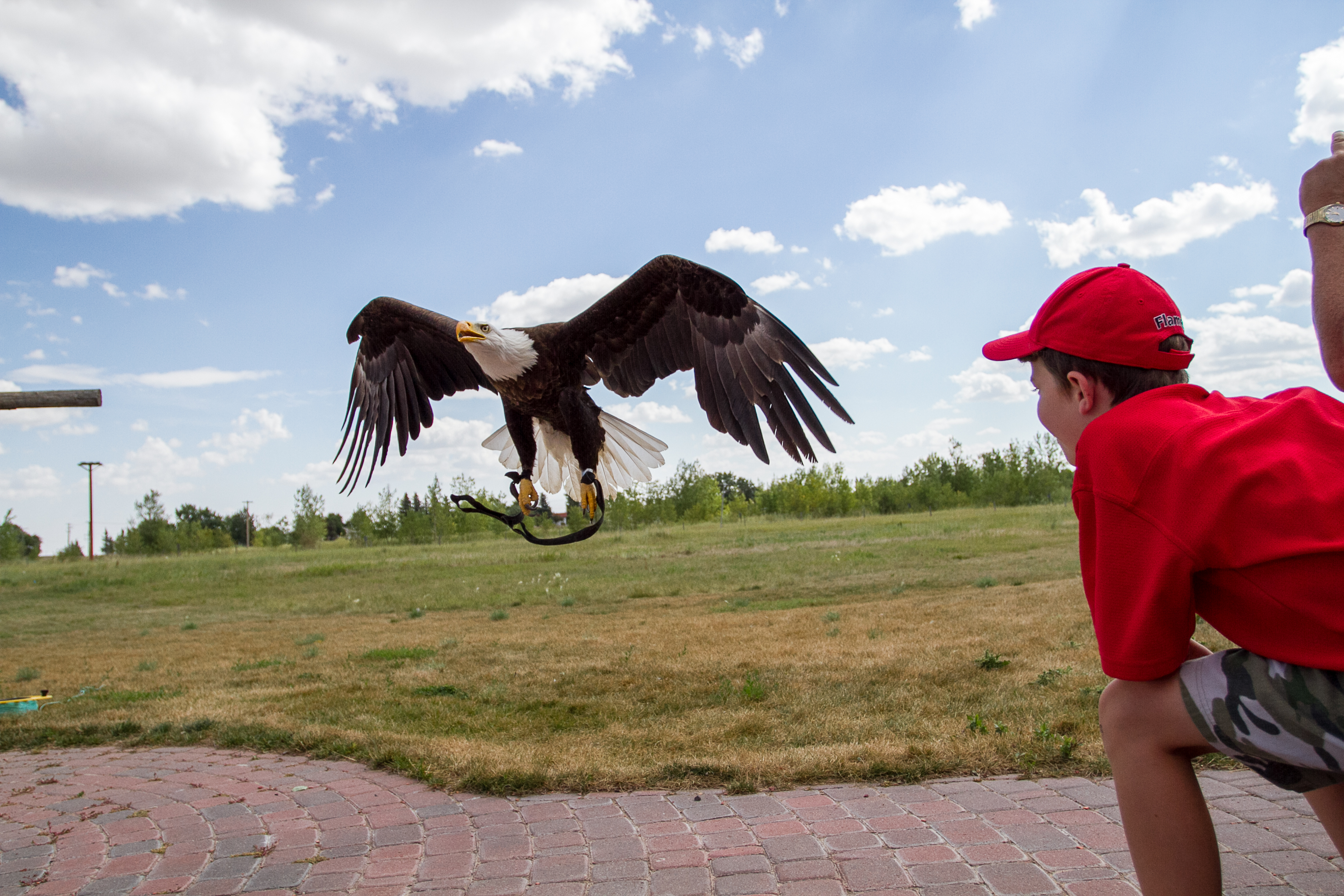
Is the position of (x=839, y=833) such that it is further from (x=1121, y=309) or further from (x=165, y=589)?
(x=165, y=589)

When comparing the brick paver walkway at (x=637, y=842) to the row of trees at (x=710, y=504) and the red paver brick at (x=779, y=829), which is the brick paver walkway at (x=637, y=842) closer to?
the red paver brick at (x=779, y=829)

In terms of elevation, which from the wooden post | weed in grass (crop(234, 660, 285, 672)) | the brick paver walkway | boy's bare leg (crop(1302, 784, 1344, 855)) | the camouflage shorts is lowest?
the brick paver walkway

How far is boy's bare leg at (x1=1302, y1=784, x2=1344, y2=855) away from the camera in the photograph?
1.77 metres

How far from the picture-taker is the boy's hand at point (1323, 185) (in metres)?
1.59

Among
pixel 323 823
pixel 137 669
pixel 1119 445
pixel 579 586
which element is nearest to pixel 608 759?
pixel 323 823

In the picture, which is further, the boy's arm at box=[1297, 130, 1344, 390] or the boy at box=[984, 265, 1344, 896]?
the boy's arm at box=[1297, 130, 1344, 390]

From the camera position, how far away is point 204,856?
3.41 m

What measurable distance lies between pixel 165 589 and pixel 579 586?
10.6m

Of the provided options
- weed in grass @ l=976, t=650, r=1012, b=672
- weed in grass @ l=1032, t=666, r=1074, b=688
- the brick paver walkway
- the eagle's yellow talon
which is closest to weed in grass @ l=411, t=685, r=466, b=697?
the brick paver walkway

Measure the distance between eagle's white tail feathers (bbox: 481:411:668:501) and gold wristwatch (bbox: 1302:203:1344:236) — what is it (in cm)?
339

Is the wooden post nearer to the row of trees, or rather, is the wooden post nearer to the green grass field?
the green grass field

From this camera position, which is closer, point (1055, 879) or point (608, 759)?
point (1055, 879)

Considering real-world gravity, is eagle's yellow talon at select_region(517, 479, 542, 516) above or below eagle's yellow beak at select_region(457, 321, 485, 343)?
below

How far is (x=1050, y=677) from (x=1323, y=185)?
436 cm
